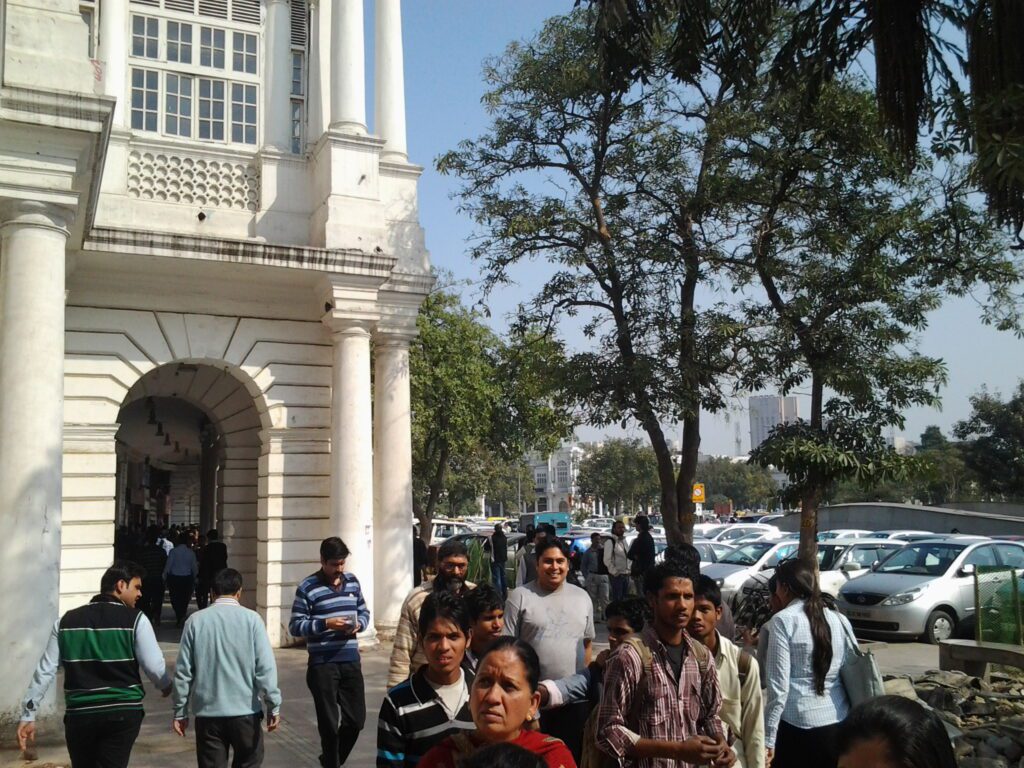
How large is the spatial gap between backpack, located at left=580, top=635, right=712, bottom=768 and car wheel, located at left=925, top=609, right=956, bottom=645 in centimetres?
1308

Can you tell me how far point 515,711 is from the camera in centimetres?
309

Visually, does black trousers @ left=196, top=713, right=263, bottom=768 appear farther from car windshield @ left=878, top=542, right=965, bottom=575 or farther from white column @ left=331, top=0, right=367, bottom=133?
car windshield @ left=878, top=542, right=965, bottom=575

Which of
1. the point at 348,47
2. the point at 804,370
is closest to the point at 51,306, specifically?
the point at 348,47

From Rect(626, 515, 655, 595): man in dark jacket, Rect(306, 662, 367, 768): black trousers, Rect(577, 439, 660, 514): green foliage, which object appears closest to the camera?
Rect(306, 662, 367, 768): black trousers

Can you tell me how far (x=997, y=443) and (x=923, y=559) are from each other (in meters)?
32.0

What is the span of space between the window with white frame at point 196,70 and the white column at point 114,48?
35cm

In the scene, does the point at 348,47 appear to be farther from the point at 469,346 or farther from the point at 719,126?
the point at 469,346

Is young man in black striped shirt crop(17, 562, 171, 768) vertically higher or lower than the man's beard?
lower

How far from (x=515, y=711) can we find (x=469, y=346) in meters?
25.6

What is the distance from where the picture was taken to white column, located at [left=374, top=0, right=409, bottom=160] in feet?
50.6

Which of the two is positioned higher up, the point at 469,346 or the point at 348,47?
the point at 348,47

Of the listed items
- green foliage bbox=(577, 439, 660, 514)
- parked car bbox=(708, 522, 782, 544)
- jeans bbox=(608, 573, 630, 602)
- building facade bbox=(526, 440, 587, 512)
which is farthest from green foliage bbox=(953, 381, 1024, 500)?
building facade bbox=(526, 440, 587, 512)

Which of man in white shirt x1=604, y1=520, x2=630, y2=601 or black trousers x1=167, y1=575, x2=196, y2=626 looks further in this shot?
man in white shirt x1=604, y1=520, x2=630, y2=601

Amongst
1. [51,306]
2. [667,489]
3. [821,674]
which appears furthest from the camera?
[667,489]
